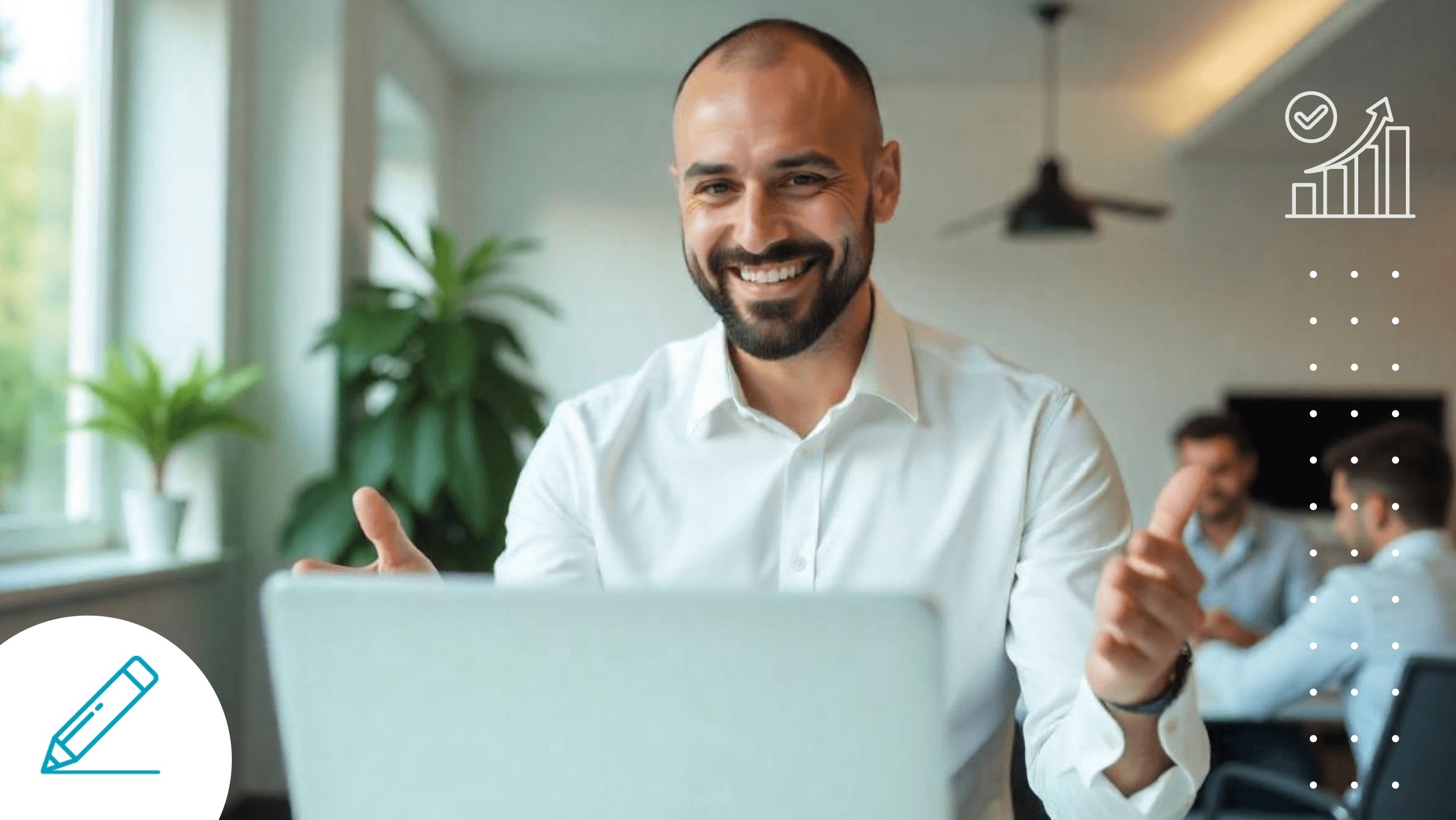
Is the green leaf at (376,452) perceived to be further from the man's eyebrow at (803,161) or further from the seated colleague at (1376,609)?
the man's eyebrow at (803,161)

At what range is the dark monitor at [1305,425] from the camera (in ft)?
22.5

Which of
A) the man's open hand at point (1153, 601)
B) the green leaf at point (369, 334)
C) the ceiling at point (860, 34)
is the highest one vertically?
the ceiling at point (860, 34)

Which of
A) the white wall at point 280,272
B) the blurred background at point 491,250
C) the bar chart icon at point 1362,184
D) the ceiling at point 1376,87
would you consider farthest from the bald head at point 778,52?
the bar chart icon at point 1362,184

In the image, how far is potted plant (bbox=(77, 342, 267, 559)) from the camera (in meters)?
3.58

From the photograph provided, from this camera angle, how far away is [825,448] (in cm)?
158

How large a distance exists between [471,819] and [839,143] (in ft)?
2.95

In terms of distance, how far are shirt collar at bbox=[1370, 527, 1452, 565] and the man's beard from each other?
1.98 m

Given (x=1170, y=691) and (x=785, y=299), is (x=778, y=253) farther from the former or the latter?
(x=1170, y=691)

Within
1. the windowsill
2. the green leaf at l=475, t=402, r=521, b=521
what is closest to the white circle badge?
the windowsill

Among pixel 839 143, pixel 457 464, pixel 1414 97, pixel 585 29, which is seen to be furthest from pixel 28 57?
pixel 1414 97

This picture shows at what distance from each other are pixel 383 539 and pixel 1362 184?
7.32 metres

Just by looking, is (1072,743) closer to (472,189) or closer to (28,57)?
(28,57)

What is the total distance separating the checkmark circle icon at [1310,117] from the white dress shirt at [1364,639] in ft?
12.1

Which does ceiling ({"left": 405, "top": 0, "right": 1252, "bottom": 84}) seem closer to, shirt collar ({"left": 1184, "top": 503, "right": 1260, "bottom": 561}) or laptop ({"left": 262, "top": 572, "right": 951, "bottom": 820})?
shirt collar ({"left": 1184, "top": 503, "right": 1260, "bottom": 561})
